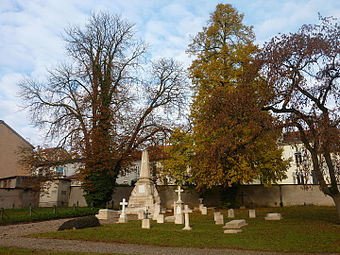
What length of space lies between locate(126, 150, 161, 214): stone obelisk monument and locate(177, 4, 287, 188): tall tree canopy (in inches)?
144

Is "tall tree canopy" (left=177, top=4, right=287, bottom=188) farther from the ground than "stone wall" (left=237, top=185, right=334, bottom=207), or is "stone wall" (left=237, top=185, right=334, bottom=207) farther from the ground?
"tall tree canopy" (left=177, top=4, right=287, bottom=188)

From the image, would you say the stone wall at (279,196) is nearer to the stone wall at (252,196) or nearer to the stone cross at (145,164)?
the stone wall at (252,196)

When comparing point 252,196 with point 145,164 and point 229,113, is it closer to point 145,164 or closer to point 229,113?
point 145,164

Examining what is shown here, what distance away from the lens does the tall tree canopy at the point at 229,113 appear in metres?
14.6

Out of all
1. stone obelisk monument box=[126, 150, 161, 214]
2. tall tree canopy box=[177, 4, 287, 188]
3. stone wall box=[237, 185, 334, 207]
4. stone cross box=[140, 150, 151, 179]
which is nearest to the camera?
tall tree canopy box=[177, 4, 287, 188]

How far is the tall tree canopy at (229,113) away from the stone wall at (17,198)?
59.2 feet

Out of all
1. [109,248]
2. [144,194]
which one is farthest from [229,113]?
[144,194]

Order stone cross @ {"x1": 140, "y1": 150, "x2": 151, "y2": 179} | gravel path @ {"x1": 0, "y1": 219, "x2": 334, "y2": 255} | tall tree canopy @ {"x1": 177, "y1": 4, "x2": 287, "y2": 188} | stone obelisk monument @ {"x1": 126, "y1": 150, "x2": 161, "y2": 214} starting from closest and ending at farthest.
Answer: gravel path @ {"x1": 0, "y1": 219, "x2": 334, "y2": 255} → tall tree canopy @ {"x1": 177, "y1": 4, "x2": 287, "y2": 188} → stone obelisk monument @ {"x1": 126, "y1": 150, "x2": 161, "y2": 214} → stone cross @ {"x1": 140, "y1": 150, "x2": 151, "y2": 179}

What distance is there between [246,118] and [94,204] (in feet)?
56.9

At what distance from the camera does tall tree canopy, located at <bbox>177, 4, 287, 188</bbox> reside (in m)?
14.6

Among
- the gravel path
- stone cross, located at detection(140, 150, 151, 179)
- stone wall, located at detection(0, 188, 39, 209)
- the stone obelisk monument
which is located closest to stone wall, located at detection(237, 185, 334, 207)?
the stone obelisk monument

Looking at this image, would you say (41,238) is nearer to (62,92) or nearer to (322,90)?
(322,90)

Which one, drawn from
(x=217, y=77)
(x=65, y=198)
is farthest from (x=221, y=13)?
(x=65, y=198)

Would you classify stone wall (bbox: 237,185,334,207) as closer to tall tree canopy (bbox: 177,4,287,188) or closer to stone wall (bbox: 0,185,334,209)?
stone wall (bbox: 0,185,334,209)
